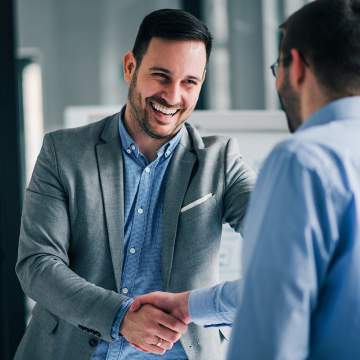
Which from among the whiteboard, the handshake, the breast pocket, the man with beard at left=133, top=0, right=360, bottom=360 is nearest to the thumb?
the handshake

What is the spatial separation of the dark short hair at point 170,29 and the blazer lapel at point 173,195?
0.89ft

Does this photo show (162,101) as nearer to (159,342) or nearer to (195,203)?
(195,203)

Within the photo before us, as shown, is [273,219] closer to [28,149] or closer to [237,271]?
[237,271]

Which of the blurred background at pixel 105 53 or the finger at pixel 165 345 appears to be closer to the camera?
the finger at pixel 165 345

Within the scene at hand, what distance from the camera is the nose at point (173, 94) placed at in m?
1.85

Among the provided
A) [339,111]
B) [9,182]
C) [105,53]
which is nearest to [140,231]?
[339,111]

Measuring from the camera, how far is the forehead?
1852mm

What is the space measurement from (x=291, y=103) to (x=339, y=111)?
4.7 inches

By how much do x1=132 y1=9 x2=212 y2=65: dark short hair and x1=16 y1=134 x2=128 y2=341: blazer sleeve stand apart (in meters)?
0.36

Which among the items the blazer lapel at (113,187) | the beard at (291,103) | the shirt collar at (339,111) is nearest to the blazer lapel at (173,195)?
the blazer lapel at (113,187)

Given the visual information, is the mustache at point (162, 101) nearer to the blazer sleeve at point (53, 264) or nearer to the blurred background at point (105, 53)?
the blazer sleeve at point (53, 264)

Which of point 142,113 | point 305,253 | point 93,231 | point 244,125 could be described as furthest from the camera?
point 244,125

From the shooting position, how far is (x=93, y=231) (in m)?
1.77

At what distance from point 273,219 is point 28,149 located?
7.25 ft
